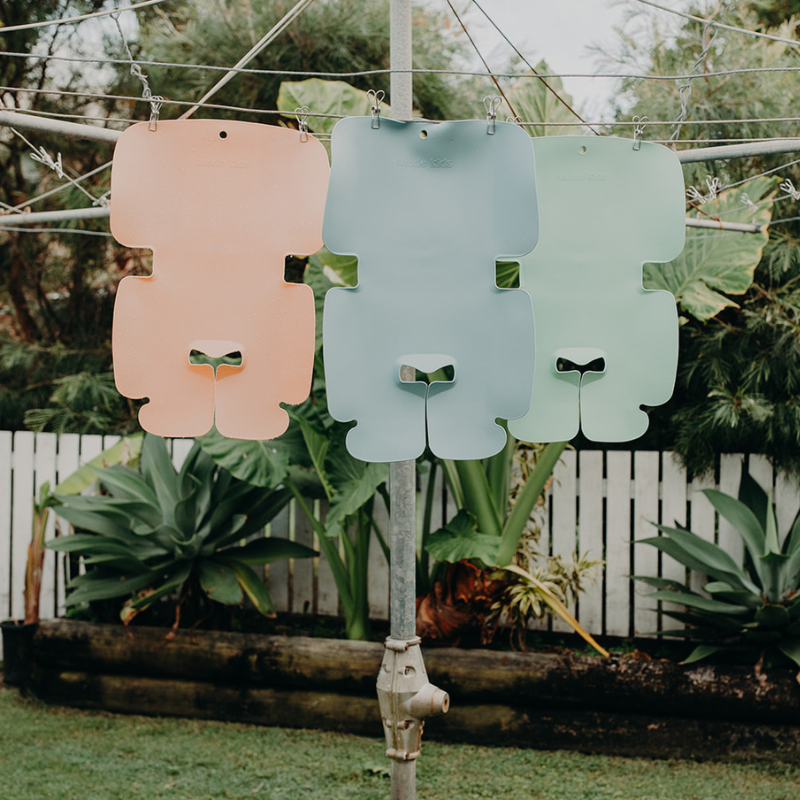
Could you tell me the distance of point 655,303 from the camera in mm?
1461

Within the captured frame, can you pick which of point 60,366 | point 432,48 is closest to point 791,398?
point 432,48

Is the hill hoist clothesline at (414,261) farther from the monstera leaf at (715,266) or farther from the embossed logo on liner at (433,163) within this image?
the monstera leaf at (715,266)

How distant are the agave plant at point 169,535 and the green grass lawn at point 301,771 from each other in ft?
1.70

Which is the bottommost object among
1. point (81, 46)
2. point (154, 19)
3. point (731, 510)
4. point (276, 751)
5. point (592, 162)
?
point (276, 751)

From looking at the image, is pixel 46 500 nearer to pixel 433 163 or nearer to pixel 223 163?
pixel 223 163

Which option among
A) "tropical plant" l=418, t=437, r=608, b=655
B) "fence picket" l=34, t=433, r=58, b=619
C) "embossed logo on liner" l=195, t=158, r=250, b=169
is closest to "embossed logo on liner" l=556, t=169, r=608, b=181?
"embossed logo on liner" l=195, t=158, r=250, b=169

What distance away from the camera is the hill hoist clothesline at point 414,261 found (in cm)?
138

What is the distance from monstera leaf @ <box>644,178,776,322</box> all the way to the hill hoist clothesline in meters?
1.35

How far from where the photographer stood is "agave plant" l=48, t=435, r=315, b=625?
10.1 feet

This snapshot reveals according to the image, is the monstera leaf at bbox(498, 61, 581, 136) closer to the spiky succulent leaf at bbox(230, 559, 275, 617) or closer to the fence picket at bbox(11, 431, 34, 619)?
the spiky succulent leaf at bbox(230, 559, 275, 617)

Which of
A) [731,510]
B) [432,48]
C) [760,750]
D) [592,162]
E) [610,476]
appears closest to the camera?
[592,162]

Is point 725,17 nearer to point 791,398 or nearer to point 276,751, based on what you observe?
point 791,398

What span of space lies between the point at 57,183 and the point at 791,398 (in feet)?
14.4

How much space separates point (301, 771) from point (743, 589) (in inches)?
73.1
